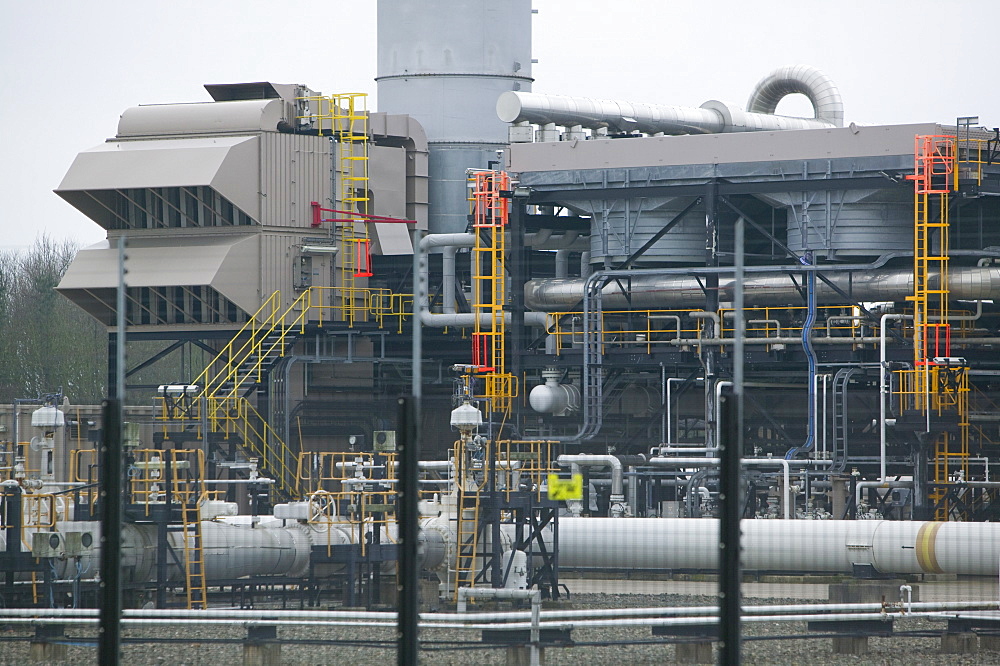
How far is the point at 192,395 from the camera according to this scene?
3173 cm

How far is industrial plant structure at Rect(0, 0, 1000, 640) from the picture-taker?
24359 millimetres

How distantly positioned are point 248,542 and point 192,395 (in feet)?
39.9

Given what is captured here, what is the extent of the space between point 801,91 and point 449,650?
2883 centimetres

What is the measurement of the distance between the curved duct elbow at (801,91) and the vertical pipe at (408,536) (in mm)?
30973

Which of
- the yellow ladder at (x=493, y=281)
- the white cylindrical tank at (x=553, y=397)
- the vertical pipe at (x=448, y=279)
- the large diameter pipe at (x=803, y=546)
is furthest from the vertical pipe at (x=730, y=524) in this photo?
the vertical pipe at (x=448, y=279)

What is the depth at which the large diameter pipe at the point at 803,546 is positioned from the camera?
1917 centimetres

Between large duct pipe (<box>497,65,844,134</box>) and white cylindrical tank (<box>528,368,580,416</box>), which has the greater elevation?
large duct pipe (<box>497,65,844,134</box>)

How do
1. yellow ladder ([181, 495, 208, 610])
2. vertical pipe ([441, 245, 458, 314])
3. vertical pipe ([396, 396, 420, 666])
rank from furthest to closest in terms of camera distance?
1. vertical pipe ([441, 245, 458, 314])
2. yellow ladder ([181, 495, 208, 610])
3. vertical pipe ([396, 396, 420, 666])

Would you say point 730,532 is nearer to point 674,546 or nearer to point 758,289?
point 674,546

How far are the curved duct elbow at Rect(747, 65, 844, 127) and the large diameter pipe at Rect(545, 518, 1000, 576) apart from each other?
20.0 m

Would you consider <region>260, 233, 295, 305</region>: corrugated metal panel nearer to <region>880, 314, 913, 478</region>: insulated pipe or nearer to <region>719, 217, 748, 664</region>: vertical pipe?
<region>880, 314, 913, 478</region>: insulated pipe

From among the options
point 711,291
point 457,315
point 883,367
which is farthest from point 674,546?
point 457,315

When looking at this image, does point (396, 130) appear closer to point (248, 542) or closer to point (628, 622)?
point (248, 542)

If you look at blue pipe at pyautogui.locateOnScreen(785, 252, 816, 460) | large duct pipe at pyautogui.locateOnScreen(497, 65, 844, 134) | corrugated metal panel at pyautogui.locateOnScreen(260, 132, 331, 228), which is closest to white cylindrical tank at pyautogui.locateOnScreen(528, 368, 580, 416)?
blue pipe at pyautogui.locateOnScreen(785, 252, 816, 460)
